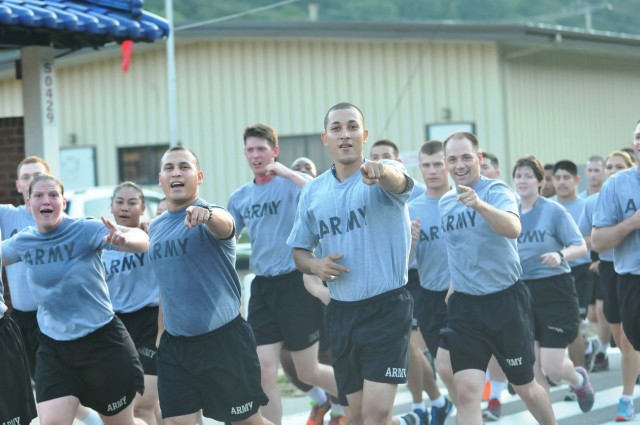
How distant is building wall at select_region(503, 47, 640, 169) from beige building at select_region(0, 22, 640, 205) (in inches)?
3.9

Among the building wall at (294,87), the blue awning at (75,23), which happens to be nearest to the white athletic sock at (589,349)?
the blue awning at (75,23)

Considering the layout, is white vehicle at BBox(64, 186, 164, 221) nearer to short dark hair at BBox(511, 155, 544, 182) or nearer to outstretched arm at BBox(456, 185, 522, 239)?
short dark hair at BBox(511, 155, 544, 182)

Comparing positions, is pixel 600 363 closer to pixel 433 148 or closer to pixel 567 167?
pixel 567 167

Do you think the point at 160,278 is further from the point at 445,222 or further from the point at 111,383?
the point at 445,222

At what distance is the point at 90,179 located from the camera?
88.1 ft

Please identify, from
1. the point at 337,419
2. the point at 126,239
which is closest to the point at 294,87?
the point at 337,419

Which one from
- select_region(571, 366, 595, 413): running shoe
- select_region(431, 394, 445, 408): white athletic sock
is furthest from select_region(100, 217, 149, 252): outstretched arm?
select_region(571, 366, 595, 413): running shoe

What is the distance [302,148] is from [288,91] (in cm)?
126

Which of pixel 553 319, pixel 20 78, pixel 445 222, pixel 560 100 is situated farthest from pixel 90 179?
pixel 445 222

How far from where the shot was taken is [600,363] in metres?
13.3

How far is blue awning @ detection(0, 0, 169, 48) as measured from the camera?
38.0 feet

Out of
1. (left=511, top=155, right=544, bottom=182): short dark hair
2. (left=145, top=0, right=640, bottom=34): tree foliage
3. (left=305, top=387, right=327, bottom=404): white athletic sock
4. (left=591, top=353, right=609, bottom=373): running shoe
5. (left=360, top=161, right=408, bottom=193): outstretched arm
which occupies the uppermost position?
(left=145, top=0, right=640, bottom=34): tree foliage

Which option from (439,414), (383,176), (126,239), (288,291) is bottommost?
(439,414)

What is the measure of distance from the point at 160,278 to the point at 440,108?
19.3 metres
